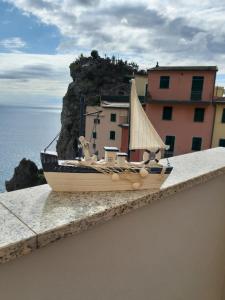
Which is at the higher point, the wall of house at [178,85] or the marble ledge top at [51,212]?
the wall of house at [178,85]

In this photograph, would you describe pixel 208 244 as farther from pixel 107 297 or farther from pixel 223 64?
pixel 223 64

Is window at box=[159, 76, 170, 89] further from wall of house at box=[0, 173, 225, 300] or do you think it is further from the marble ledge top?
the marble ledge top

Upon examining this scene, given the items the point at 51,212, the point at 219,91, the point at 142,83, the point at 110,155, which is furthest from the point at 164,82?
the point at 51,212

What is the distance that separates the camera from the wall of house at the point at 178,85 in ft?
27.9

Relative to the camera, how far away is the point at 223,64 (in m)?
8.39

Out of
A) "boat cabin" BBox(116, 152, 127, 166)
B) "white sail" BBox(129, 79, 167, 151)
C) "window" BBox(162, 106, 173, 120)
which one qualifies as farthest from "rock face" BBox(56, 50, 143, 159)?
"boat cabin" BBox(116, 152, 127, 166)

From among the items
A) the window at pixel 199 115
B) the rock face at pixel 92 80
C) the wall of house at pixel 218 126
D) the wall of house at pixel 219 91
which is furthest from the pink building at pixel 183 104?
the rock face at pixel 92 80

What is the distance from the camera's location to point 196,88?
28.7 feet

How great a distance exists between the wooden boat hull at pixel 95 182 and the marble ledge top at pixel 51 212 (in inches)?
0.6

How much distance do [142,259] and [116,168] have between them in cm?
35

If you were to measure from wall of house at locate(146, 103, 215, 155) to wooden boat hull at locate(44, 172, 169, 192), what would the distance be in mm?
8504

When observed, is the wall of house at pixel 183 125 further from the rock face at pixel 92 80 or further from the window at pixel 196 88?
the rock face at pixel 92 80

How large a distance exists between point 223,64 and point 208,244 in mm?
8859

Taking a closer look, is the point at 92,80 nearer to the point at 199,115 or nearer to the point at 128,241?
the point at 199,115
